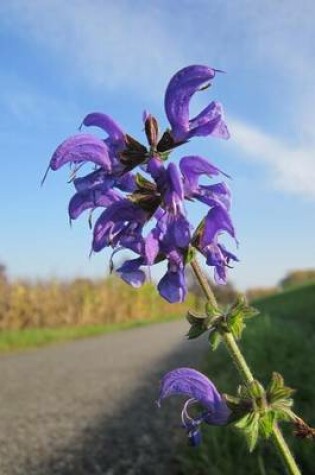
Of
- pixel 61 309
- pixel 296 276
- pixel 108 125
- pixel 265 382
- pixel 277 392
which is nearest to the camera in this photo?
pixel 277 392

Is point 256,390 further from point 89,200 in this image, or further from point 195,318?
point 89,200

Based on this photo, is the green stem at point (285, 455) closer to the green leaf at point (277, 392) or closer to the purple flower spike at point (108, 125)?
the green leaf at point (277, 392)

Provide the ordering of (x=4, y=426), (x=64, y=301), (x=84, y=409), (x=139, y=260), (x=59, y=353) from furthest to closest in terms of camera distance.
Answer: (x=64, y=301)
(x=59, y=353)
(x=84, y=409)
(x=4, y=426)
(x=139, y=260)

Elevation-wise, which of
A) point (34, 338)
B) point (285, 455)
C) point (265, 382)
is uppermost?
point (34, 338)

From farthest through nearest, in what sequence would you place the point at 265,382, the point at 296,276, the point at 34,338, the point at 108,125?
the point at 296,276
the point at 34,338
the point at 265,382
the point at 108,125

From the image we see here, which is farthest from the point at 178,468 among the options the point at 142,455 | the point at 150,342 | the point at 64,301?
the point at 64,301

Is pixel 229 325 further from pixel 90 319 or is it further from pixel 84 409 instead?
pixel 90 319

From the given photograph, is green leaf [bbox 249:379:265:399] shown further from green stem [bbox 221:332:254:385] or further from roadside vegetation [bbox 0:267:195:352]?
roadside vegetation [bbox 0:267:195:352]

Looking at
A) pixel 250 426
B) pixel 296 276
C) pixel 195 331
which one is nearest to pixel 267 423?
pixel 250 426
